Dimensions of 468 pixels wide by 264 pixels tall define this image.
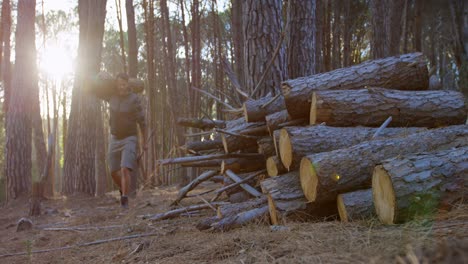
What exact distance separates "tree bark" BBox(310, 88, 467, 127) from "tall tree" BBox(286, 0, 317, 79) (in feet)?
7.52

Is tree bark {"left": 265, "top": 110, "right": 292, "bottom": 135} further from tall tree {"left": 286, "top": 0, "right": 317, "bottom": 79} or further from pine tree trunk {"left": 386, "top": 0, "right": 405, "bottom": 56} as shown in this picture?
pine tree trunk {"left": 386, "top": 0, "right": 405, "bottom": 56}

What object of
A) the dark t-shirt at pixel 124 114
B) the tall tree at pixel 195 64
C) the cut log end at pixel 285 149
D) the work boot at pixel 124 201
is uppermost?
the tall tree at pixel 195 64

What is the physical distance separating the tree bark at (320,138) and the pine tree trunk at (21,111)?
290 inches

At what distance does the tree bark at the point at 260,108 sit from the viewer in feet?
16.5

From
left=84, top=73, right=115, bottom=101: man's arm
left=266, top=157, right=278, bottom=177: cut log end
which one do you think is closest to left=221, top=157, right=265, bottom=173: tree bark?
left=266, top=157, right=278, bottom=177: cut log end

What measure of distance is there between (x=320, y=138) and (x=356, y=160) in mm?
551

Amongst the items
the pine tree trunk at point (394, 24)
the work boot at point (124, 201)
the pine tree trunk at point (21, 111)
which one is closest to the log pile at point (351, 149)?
the work boot at point (124, 201)

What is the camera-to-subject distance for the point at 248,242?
319 cm

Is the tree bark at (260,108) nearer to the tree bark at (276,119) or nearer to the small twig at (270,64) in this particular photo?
the tree bark at (276,119)

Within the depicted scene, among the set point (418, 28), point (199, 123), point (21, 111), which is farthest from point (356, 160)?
point (418, 28)

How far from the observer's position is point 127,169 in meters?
6.77

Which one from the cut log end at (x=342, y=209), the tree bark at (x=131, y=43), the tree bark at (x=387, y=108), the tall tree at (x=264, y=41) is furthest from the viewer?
the tree bark at (x=131, y=43)

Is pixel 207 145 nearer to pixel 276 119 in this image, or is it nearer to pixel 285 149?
pixel 276 119

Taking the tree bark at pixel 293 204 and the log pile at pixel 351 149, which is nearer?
the log pile at pixel 351 149
